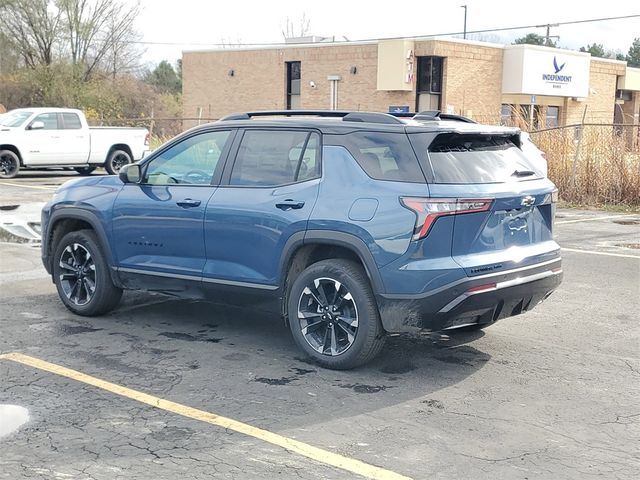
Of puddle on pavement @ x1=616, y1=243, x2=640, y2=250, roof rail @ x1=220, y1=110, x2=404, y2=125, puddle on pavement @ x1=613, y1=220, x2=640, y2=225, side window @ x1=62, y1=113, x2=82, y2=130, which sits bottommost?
puddle on pavement @ x1=616, y1=243, x2=640, y2=250

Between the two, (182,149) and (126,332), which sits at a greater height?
(182,149)

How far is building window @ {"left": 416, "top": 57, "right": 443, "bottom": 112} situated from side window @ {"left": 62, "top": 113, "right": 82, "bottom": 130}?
66.5 feet

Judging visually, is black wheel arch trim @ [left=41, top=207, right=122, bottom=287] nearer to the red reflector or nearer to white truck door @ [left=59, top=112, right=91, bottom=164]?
the red reflector

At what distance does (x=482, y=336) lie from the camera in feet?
22.4

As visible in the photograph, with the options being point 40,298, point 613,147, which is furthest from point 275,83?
point 40,298

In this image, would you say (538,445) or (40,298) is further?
(40,298)

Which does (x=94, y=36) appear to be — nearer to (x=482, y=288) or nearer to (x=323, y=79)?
(x=323, y=79)

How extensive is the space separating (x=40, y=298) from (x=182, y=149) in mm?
2405

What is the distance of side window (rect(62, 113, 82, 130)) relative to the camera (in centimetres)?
2270

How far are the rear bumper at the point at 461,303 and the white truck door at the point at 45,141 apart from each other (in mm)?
18773

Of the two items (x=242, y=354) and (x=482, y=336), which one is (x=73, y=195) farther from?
(x=482, y=336)

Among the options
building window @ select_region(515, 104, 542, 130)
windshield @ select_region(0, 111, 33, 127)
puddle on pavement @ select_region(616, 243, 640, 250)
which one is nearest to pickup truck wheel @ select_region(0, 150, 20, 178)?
windshield @ select_region(0, 111, 33, 127)

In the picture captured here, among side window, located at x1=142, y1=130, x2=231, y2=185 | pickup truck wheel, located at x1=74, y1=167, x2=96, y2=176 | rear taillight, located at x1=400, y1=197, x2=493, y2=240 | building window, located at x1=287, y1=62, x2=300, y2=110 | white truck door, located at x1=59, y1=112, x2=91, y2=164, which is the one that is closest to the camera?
rear taillight, located at x1=400, y1=197, x2=493, y2=240

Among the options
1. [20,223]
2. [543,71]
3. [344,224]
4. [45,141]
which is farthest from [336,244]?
[543,71]
